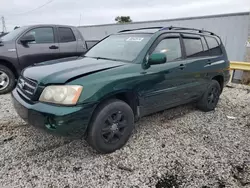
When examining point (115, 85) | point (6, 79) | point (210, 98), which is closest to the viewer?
point (115, 85)

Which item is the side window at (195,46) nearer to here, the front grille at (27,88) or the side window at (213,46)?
the side window at (213,46)

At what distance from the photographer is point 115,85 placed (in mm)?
2773

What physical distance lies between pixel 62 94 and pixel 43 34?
4053 mm

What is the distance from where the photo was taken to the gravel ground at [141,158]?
2.45 meters

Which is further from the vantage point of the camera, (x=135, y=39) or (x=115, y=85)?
(x=135, y=39)

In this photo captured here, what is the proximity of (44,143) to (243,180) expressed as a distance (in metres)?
2.64

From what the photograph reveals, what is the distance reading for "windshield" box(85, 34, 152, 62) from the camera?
10.9 ft

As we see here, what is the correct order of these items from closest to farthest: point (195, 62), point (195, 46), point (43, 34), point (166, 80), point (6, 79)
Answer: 1. point (166, 80)
2. point (195, 62)
3. point (195, 46)
4. point (6, 79)
5. point (43, 34)

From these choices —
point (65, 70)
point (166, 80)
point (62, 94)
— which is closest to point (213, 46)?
point (166, 80)

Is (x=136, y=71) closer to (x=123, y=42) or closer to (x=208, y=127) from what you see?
(x=123, y=42)

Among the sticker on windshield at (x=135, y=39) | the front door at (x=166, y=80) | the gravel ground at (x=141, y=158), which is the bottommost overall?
the gravel ground at (x=141, y=158)

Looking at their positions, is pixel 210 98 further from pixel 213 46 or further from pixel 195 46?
pixel 195 46

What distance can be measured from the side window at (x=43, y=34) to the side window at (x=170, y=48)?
12.0ft

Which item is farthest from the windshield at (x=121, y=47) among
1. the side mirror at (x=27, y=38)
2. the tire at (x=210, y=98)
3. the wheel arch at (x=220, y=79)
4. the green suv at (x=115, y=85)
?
the side mirror at (x=27, y=38)
